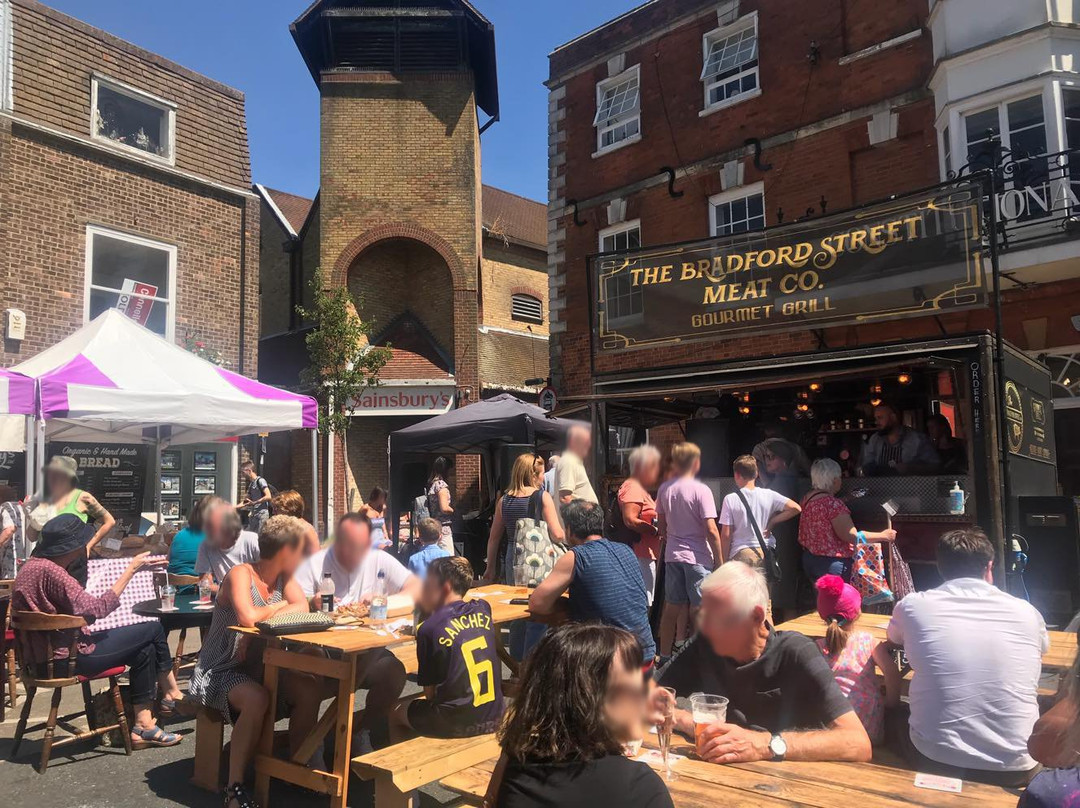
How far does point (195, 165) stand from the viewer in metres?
14.7

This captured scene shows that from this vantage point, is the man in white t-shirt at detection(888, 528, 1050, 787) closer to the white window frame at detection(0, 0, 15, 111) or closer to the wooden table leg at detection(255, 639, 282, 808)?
the wooden table leg at detection(255, 639, 282, 808)

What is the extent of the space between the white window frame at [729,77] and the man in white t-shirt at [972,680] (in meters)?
12.5

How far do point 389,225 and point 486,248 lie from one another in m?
3.93

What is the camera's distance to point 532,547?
661 centimetres

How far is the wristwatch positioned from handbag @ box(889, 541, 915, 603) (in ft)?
16.2

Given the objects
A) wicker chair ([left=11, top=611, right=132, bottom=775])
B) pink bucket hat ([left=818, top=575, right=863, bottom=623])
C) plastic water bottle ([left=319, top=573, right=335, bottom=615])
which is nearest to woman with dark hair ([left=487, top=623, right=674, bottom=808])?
pink bucket hat ([left=818, top=575, right=863, bottom=623])

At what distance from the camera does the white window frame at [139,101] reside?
1339cm

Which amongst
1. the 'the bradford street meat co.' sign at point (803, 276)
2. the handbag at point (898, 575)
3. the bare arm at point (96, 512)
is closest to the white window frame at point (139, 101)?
the bare arm at point (96, 512)

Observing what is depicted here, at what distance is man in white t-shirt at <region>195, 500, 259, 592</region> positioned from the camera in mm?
6262

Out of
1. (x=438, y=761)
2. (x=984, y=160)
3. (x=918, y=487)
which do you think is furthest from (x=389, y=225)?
(x=438, y=761)

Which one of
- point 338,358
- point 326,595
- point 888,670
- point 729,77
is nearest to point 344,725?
point 326,595

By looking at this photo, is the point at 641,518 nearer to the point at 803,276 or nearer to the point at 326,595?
the point at 326,595

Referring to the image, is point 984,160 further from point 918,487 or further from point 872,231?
point 918,487

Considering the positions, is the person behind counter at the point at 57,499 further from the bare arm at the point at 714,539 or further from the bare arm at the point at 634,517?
the bare arm at the point at 714,539
